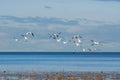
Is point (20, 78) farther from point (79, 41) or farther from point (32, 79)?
point (79, 41)

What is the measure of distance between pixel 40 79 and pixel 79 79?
11.0 ft

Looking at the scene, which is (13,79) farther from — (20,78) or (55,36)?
(55,36)

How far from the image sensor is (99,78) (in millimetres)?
43562

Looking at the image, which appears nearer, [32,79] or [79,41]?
[79,41]

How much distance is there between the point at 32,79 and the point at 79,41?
17.0 feet

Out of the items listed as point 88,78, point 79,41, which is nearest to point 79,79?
point 88,78

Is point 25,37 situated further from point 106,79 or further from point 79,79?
point 106,79

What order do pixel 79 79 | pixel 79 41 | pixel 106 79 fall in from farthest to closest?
pixel 106 79, pixel 79 79, pixel 79 41

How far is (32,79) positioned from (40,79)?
64.5 inches

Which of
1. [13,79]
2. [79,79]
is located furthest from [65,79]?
[13,79]

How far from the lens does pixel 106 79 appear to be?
48.3 meters

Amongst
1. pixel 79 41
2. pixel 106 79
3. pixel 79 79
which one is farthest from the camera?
pixel 106 79

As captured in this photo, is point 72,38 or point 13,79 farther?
point 13,79

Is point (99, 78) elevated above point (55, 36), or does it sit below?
below
